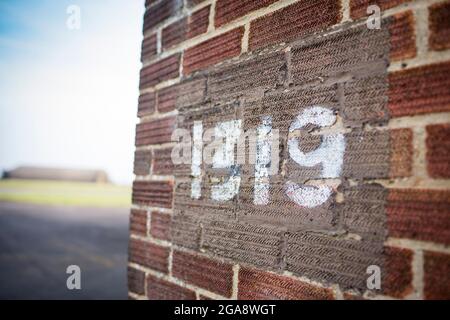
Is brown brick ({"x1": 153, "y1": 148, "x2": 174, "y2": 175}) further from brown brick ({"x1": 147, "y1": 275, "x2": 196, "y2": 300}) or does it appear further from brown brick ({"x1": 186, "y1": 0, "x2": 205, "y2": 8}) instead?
brown brick ({"x1": 186, "y1": 0, "x2": 205, "y2": 8})

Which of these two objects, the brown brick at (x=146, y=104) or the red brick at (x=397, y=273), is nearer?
Result: the red brick at (x=397, y=273)

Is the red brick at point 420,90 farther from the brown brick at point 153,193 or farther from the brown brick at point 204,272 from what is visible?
the brown brick at point 153,193

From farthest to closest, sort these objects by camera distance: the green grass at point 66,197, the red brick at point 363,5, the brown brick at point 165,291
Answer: the green grass at point 66,197, the brown brick at point 165,291, the red brick at point 363,5

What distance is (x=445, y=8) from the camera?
651 millimetres

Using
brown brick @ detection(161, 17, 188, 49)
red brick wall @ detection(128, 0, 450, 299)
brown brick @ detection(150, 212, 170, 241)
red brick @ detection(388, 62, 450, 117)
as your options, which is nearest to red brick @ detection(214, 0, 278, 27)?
red brick wall @ detection(128, 0, 450, 299)

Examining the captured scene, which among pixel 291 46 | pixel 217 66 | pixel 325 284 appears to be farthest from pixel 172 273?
pixel 291 46

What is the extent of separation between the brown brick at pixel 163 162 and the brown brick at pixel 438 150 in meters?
0.79

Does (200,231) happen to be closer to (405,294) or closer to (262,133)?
(262,133)

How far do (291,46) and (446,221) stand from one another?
56 cm

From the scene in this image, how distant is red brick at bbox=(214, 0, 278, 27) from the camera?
0.99 m

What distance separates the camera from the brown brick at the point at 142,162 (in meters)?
1.29

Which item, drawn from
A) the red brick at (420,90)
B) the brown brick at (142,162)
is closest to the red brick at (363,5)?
the red brick at (420,90)

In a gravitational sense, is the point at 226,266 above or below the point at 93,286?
above

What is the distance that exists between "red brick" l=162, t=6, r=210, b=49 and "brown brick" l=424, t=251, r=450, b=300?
923mm
